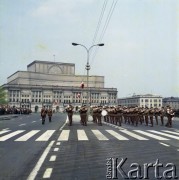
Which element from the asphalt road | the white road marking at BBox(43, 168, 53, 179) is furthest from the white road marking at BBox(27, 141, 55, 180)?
the white road marking at BBox(43, 168, 53, 179)

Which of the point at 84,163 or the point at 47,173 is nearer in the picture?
the point at 47,173

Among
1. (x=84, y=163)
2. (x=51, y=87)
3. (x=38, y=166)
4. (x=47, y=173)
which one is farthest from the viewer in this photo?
(x=51, y=87)

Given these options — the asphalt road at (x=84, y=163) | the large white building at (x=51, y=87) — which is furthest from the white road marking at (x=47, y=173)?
the large white building at (x=51, y=87)

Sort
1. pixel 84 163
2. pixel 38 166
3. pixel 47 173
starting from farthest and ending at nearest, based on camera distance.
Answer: pixel 84 163, pixel 38 166, pixel 47 173

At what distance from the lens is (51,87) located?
174375 mm

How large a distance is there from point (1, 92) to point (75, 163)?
90971mm

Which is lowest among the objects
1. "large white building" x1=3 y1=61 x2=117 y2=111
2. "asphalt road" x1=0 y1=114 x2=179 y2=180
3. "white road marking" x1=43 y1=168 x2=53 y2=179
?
"white road marking" x1=43 y1=168 x2=53 y2=179

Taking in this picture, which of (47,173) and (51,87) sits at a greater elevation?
(51,87)

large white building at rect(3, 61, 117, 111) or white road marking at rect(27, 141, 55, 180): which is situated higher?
large white building at rect(3, 61, 117, 111)

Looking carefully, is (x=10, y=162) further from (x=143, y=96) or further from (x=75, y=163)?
(x=143, y=96)

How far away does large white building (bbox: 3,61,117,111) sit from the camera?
6603 inches

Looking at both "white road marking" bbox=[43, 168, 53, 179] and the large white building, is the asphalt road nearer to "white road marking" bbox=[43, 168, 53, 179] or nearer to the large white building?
"white road marking" bbox=[43, 168, 53, 179]

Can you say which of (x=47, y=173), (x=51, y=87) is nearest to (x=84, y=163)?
(x=47, y=173)

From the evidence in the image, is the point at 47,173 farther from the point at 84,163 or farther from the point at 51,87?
the point at 51,87
